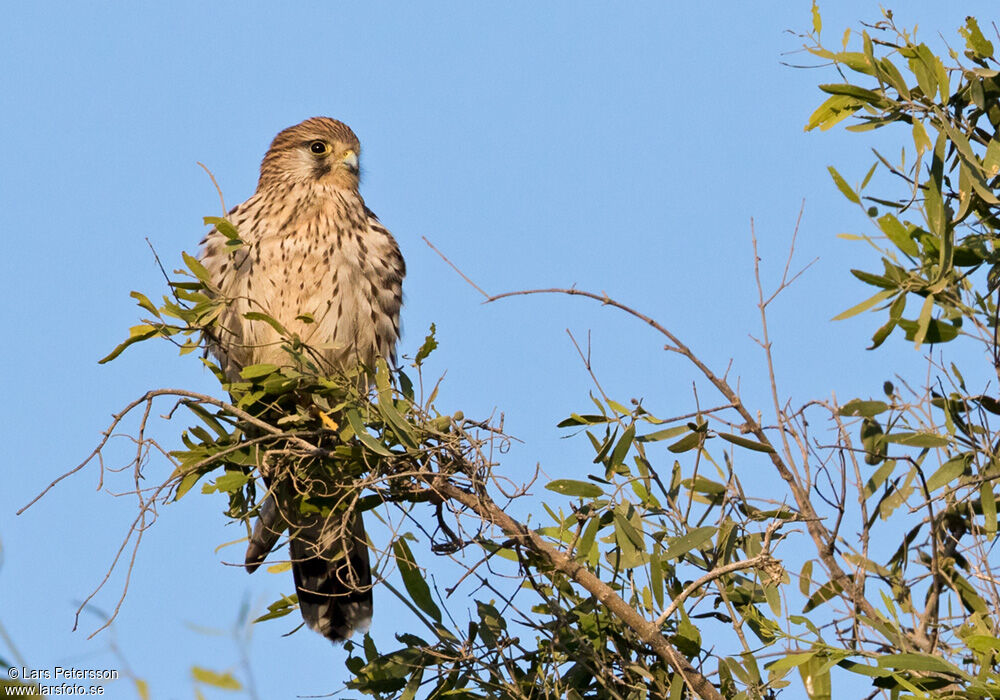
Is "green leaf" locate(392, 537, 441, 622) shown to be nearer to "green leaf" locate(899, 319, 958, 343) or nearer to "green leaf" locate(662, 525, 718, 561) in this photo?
"green leaf" locate(662, 525, 718, 561)

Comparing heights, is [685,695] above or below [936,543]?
Result: below

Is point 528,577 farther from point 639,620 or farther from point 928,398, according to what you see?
point 928,398

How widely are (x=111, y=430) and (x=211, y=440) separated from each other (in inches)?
13.2

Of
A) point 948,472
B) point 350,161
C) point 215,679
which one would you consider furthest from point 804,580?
point 350,161

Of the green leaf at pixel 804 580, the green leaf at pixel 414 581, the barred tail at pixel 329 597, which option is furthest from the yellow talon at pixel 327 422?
the green leaf at pixel 804 580

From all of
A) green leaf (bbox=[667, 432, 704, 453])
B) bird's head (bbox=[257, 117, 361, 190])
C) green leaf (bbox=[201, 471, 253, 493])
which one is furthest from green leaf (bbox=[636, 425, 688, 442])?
bird's head (bbox=[257, 117, 361, 190])

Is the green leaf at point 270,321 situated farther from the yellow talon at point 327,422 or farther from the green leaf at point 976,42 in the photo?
the green leaf at point 976,42

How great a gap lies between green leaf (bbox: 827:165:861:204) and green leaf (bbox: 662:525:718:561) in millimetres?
781

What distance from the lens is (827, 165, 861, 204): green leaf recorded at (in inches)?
104

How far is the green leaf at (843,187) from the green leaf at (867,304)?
25 centimetres

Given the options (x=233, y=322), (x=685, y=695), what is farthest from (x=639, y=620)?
(x=233, y=322)

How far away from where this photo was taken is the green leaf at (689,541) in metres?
2.45

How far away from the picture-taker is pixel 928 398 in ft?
9.04

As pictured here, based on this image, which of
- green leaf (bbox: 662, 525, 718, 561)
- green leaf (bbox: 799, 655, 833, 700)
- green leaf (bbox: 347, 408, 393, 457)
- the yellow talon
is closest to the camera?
green leaf (bbox: 799, 655, 833, 700)
